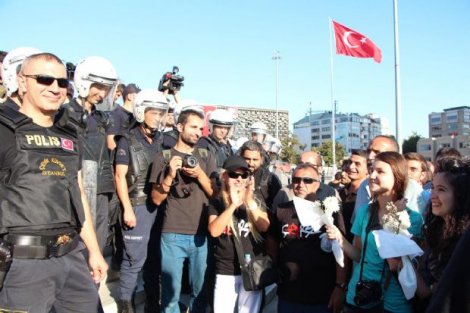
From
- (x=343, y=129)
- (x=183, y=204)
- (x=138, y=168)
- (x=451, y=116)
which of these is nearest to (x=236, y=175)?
(x=183, y=204)

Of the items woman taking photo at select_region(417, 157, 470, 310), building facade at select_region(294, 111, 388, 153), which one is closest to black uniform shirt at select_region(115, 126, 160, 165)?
woman taking photo at select_region(417, 157, 470, 310)

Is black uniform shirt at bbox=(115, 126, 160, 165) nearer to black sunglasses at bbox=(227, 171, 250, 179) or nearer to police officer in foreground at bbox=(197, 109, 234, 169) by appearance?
black sunglasses at bbox=(227, 171, 250, 179)

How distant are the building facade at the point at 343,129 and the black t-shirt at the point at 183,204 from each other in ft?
409

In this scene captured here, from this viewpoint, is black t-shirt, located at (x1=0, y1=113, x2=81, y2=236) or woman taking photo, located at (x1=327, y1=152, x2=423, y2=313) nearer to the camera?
black t-shirt, located at (x1=0, y1=113, x2=81, y2=236)

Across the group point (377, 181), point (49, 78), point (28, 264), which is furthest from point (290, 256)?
point (49, 78)

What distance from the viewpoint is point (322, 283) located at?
139 inches

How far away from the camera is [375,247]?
10.1 ft

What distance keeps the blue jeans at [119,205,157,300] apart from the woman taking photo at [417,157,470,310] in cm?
253

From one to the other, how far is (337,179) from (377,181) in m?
4.26

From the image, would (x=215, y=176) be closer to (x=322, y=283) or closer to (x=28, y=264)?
(x=322, y=283)

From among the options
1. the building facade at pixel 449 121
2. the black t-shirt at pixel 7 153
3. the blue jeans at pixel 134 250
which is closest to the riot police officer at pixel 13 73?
→ the black t-shirt at pixel 7 153

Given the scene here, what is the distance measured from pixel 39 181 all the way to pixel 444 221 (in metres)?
2.56

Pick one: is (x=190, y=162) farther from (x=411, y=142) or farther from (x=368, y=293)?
(x=411, y=142)

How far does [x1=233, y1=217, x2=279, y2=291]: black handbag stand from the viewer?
356cm
